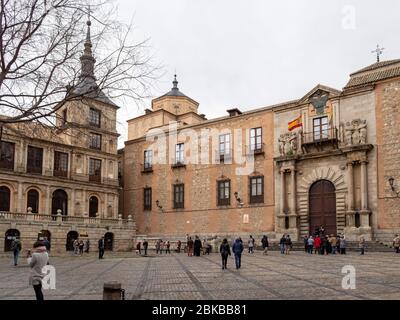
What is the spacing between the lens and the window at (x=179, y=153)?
39.6 metres

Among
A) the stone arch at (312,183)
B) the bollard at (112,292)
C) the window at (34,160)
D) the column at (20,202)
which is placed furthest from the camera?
the window at (34,160)

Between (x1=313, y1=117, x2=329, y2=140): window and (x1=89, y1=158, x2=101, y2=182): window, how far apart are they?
22.6 m

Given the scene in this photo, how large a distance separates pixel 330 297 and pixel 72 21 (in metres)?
11.4

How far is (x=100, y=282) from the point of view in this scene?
43.8 ft

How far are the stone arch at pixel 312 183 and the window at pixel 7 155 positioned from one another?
24.0 meters

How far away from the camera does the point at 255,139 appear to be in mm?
35156

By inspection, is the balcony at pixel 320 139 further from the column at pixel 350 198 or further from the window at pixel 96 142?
the window at pixel 96 142

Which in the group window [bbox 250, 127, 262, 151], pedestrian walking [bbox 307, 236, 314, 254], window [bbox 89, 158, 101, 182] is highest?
window [bbox 250, 127, 262, 151]

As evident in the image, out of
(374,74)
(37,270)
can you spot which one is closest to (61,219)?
(374,74)

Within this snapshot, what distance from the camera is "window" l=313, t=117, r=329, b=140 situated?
1233 inches

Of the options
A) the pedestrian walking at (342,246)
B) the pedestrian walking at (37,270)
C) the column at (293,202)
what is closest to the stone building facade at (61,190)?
the column at (293,202)

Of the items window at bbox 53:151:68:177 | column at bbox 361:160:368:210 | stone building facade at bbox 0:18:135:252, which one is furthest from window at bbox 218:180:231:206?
window at bbox 53:151:68:177

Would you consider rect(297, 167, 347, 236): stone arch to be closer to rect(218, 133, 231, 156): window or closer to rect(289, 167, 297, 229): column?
rect(289, 167, 297, 229): column
